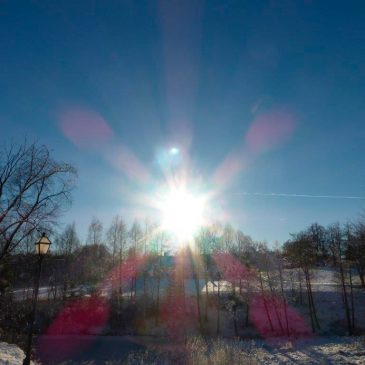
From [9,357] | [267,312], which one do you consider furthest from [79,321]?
[9,357]

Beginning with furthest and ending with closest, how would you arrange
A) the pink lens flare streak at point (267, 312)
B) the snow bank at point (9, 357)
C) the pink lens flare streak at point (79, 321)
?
the pink lens flare streak at point (267, 312), the pink lens flare streak at point (79, 321), the snow bank at point (9, 357)

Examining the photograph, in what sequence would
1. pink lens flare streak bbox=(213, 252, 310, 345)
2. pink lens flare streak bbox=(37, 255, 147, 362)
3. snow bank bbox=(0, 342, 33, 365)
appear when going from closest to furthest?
snow bank bbox=(0, 342, 33, 365), pink lens flare streak bbox=(37, 255, 147, 362), pink lens flare streak bbox=(213, 252, 310, 345)

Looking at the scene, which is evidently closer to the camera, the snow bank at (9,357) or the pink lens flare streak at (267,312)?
the snow bank at (9,357)

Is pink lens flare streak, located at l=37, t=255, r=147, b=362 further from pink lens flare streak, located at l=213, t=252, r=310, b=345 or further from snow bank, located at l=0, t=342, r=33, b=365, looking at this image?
snow bank, located at l=0, t=342, r=33, b=365

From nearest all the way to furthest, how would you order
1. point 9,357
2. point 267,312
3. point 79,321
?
point 9,357 → point 267,312 → point 79,321

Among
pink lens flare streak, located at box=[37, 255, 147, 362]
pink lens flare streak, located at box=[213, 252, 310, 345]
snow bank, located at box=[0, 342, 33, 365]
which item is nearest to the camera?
snow bank, located at box=[0, 342, 33, 365]

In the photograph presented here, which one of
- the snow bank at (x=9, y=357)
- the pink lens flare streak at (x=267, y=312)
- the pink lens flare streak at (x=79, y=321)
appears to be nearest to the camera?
the snow bank at (x=9, y=357)

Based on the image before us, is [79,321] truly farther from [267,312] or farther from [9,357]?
[9,357]

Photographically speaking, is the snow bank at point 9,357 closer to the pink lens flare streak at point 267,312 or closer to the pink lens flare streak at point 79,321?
the pink lens flare streak at point 79,321

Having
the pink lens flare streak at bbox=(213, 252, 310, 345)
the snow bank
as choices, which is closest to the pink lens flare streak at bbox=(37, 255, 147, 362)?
the pink lens flare streak at bbox=(213, 252, 310, 345)

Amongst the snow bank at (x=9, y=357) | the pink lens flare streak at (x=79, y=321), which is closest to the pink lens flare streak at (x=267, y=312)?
the pink lens flare streak at (x=79, y=321)

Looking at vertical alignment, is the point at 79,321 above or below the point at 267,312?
below

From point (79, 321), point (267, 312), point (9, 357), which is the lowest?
point (79, 321)

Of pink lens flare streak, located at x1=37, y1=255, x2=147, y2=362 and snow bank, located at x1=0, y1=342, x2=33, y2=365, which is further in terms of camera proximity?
pink lens flare streak, located at x1=37, y1=255, x2=147, y2=362
